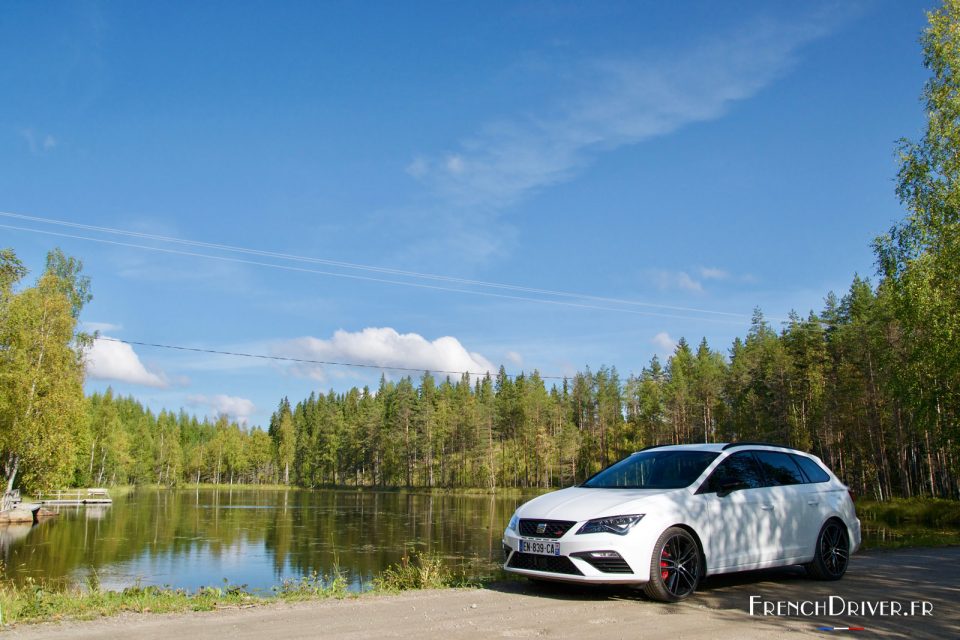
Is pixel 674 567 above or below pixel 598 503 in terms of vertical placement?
below

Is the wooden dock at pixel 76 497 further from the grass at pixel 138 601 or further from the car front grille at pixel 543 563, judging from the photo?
the car front grille at pixel 543 563

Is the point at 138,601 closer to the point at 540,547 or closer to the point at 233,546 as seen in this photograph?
the point at 540,547

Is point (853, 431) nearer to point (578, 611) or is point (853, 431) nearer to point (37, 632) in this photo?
point (578, 611)

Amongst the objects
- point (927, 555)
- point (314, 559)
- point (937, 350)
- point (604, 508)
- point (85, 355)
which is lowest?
point (314, 559)

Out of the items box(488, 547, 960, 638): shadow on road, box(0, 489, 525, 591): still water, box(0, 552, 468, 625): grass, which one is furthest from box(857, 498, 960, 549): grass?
box(0, 552, 468, 625): grass

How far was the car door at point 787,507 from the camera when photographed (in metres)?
8.30

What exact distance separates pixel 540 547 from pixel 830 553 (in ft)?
13.5

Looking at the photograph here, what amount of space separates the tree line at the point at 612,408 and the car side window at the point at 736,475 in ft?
56.1

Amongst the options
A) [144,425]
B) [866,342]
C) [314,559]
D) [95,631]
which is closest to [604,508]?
[95,631]

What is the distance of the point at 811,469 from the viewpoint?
9.32m

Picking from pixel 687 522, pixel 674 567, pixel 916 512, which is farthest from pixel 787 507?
pixel 916 512

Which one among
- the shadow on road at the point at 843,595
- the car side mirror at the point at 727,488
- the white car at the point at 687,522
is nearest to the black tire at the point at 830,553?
the white car at the point at 687,522

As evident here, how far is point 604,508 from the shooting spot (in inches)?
284

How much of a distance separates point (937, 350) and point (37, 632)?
963 inches
